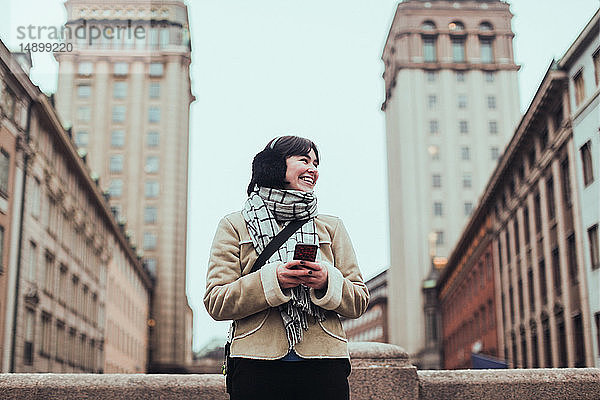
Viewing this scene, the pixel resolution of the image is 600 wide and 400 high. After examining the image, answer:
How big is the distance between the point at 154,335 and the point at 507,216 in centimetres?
5061

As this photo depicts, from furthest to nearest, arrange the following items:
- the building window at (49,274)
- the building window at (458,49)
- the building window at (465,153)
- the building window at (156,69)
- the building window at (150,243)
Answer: the building window at (458,49) → the building window at (156,69) → the building window at (465,153) → the building window at (150,243) → the building window at (49,274)

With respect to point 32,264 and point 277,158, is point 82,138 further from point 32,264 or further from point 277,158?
point 277,158

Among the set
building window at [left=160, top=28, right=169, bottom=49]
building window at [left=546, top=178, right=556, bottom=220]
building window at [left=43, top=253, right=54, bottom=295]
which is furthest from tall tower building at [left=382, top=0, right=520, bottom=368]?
building window at [left=43, top=253, right=54, bottom=295]

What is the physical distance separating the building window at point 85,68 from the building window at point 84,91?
1.53 metres

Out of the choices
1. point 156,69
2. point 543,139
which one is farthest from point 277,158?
point 156,69

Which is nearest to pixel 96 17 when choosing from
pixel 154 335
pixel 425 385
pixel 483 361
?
pixel 154 335

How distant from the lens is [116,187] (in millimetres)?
92438

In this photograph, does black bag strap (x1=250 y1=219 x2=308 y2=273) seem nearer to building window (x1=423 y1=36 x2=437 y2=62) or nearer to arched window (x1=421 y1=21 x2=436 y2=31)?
building window (x1=423 y1=36 x2=437 y2=62)

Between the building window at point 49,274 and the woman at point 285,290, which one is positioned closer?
the woman at point 285,290

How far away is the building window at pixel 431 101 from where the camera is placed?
315 ft

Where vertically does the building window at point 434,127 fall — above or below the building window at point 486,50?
below

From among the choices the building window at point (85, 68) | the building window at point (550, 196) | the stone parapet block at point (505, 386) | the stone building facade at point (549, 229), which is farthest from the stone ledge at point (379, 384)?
the building window at point (85, 68)

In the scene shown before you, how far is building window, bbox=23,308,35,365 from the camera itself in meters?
35.8

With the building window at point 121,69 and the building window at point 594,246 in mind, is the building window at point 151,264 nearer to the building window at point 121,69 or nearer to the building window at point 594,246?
the building window at point 121,69
